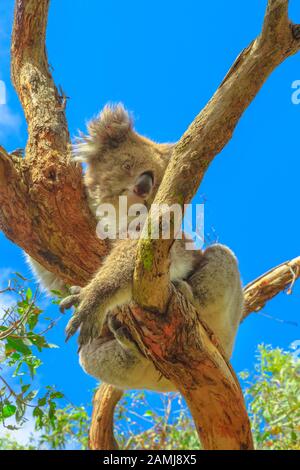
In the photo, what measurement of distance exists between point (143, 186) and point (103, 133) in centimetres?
74

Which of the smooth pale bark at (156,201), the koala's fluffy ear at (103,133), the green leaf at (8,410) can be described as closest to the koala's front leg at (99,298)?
the smooth pale bark at (156,201)

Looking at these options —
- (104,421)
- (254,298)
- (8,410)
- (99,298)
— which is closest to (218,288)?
(99,298)

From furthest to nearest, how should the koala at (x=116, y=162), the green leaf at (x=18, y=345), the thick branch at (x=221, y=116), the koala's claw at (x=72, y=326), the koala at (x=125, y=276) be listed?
the koala at (x=116, y=162) < the green leaf at (x=18, y=345) < the koala at (x=125, y=276) < the koala's claw at (x=72, y=326) < the thick branch at (x=221, y=116)

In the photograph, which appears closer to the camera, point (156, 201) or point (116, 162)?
point (156, 201)

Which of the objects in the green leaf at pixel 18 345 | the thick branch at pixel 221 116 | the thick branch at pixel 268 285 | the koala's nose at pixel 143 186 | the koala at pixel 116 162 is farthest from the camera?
the thick branch at pixel 268 285

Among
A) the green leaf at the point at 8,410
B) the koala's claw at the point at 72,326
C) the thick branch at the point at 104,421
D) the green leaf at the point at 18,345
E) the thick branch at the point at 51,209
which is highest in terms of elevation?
the thick branch at the point at 51,209

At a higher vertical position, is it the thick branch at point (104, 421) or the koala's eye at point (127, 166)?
the koala's eye at point (127, 166)

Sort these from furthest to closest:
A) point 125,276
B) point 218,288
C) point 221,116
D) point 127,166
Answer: point 127,166 < point 218,288 < point 125,276 < point 221,116

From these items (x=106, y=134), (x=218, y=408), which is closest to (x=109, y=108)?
(x=106, y=134)

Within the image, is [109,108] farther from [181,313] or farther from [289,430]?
[289,430]

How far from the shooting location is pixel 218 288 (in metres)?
3.56

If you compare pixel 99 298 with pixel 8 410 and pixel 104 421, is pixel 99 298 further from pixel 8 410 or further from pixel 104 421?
pixel 104 421

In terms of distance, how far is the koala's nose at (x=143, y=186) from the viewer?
3777 millimetres

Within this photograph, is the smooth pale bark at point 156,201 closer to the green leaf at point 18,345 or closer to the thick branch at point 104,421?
the green leaf at point 18,345
